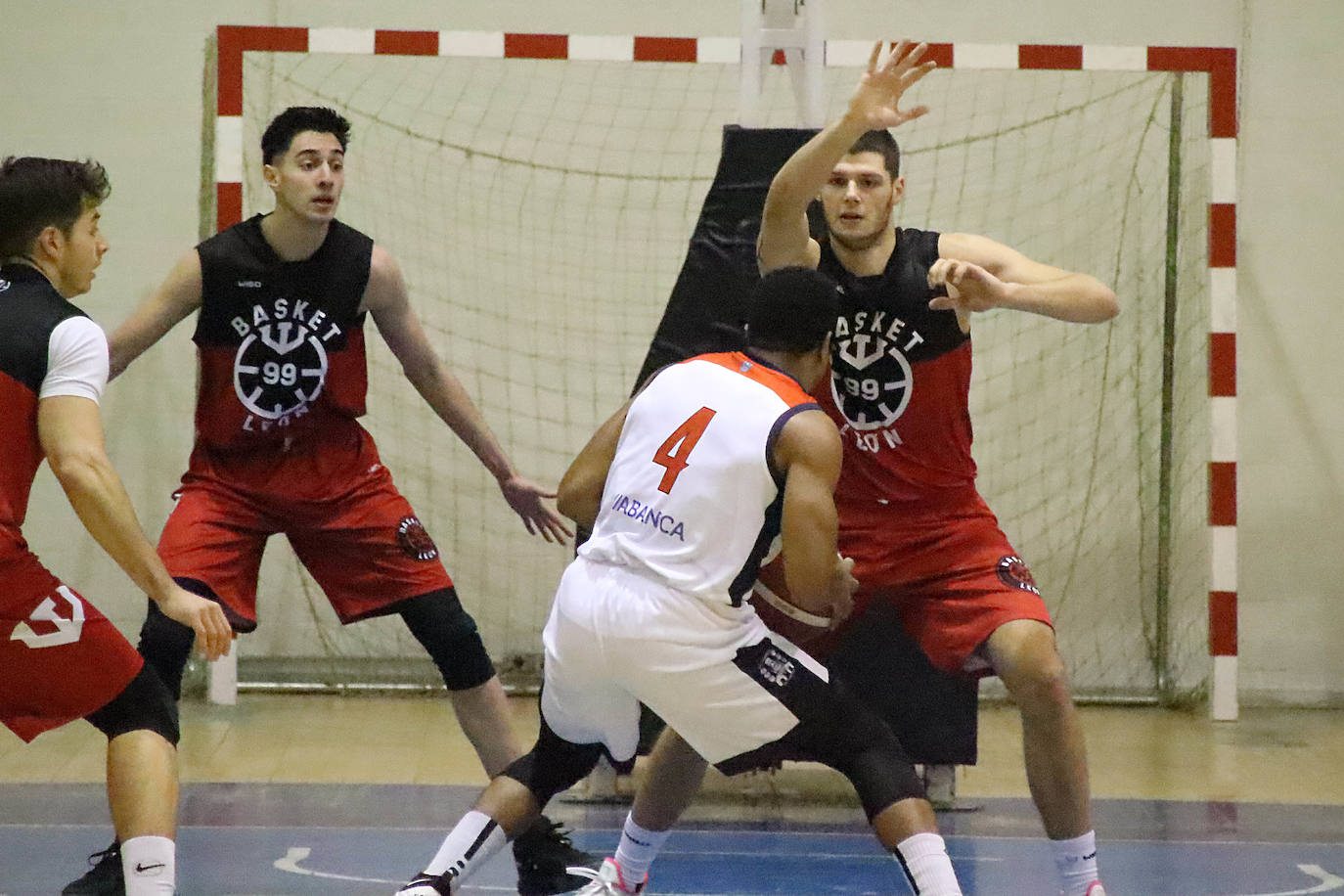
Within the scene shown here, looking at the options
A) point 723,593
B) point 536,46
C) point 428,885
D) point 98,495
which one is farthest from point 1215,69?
point 98,495

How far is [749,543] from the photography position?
3.60 m

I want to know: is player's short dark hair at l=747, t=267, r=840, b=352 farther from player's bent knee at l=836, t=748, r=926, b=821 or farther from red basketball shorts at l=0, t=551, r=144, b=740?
red basketball shorts at l=0, t=551, r=144, b=740

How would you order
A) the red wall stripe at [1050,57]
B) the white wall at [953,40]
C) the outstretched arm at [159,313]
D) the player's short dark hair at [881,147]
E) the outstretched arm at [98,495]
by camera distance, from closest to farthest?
the outstretched arm at [98,495] → the player's short dark hair at [881,147] → the outstretched arm at [159,313] → the red wall stripe at [1050,57] → the white wall at [953,40]

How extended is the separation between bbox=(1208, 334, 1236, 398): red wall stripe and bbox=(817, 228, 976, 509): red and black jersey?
3040mm

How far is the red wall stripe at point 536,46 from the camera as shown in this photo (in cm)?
677

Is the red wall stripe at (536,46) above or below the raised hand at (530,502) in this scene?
above

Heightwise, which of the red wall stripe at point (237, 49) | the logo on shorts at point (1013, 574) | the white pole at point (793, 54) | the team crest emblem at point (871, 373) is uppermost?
the red wall stripe at point (237, 49)

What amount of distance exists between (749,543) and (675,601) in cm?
21

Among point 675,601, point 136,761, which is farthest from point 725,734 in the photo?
point 136,761

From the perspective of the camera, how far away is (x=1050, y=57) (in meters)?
6.87

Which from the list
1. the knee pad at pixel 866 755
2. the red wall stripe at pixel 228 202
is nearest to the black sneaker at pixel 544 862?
the knee pad at pixel 866 755

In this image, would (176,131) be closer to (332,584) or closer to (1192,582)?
(332,584)

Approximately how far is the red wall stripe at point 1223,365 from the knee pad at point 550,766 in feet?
14.2

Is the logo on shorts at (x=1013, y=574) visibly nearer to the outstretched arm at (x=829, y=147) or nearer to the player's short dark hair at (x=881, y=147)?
the outstretched arm at (x=829, y=147)
